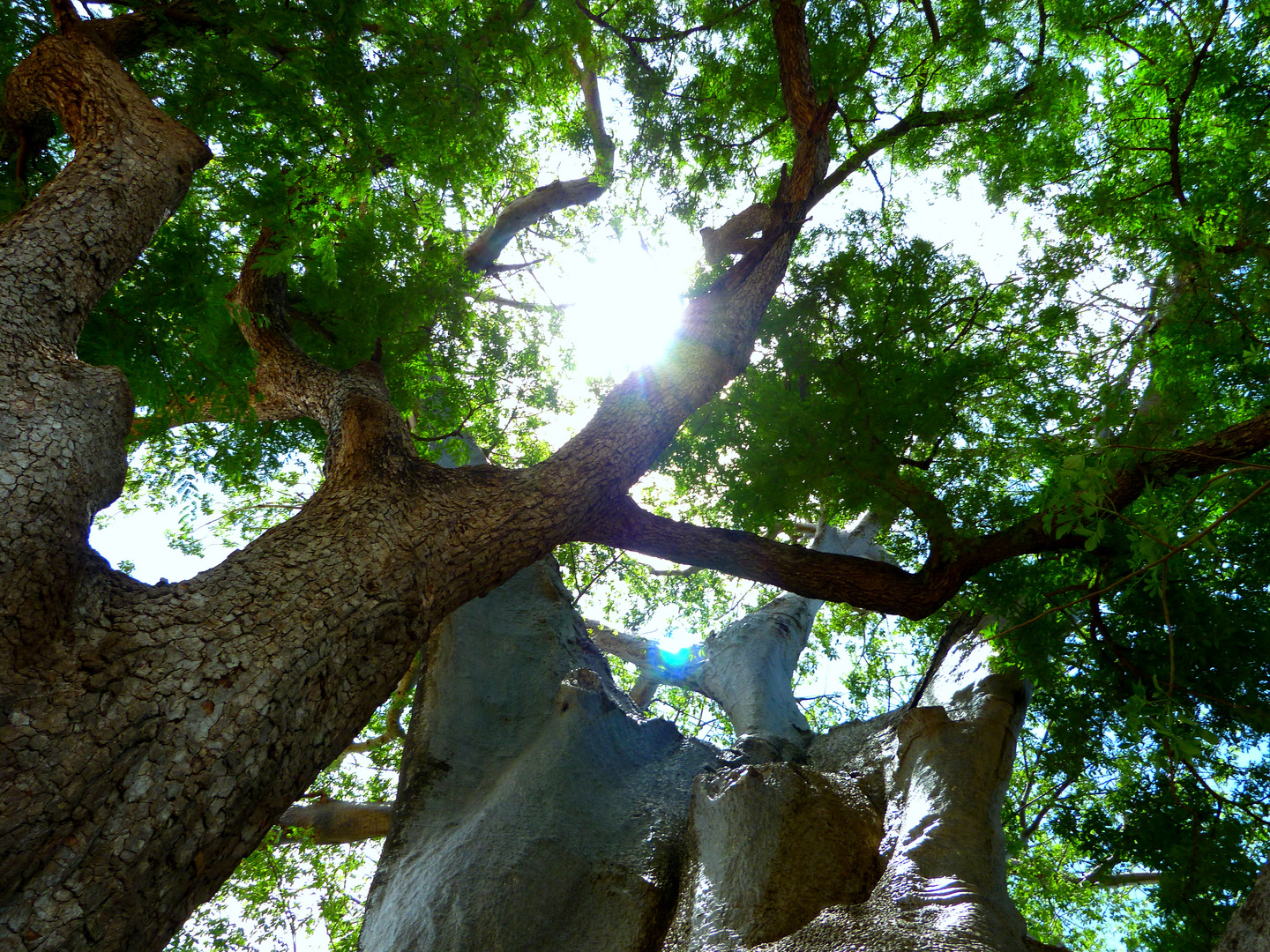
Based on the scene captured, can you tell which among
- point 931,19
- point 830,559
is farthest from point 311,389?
point 931,19

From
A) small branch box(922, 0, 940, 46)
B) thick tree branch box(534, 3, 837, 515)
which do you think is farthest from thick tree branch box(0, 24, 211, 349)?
small branch box(922, 0, 940, 46)

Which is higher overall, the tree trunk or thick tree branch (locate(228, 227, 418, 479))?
thick tree branch (locate(228, 227, 418, 479))

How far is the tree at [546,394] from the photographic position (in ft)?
6.34

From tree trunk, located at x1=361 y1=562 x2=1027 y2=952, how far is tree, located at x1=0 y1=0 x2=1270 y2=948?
251 millimetres

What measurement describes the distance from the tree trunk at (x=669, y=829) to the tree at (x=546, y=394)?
0.25 metres

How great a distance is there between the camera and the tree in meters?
1.93

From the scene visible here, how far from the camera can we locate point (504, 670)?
432 cm

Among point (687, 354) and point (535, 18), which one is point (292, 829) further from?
point (535, 18)

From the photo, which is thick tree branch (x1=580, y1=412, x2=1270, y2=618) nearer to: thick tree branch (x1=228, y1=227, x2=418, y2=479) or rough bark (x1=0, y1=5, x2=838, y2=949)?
rough bark (x1=0, y1=5, x2=838, y2=949)

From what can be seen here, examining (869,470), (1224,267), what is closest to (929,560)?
(869,470)

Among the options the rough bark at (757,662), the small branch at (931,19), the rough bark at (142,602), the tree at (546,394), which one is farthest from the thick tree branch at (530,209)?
the rough bark at (757,662)

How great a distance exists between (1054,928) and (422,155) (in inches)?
364

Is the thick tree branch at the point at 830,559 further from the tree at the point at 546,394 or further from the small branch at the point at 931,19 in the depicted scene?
the small branch at the point at 931,19

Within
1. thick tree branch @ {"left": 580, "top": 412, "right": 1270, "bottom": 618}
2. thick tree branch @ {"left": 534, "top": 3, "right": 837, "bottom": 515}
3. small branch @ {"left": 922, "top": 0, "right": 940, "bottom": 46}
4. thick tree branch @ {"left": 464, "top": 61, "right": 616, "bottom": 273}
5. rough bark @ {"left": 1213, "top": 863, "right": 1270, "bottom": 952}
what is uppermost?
small branch @ {"left": 922, "top": 0, "right": 940, "bottom": 46}
